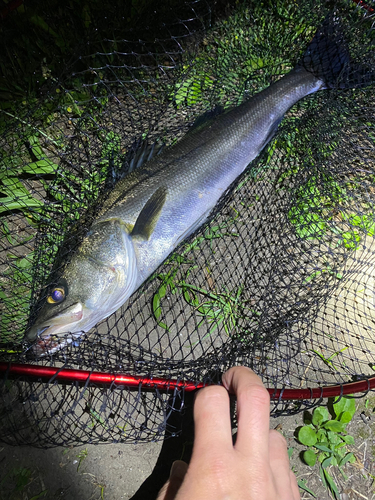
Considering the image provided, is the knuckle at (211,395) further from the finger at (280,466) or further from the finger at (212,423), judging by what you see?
the finger at (280,466)

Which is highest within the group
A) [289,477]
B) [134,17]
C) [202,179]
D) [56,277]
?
[134,17]

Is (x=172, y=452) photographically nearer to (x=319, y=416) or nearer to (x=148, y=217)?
(x=319, y=416)

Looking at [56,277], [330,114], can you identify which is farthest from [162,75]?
[56,277]

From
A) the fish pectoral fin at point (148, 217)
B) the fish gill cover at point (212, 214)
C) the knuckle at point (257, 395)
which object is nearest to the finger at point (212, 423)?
the knuckle at point (257, 395)

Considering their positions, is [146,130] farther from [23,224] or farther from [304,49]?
[304,49]

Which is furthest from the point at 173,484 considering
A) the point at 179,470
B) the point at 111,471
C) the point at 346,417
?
the point at 346,417

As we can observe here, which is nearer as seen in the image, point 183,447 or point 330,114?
point 183,447

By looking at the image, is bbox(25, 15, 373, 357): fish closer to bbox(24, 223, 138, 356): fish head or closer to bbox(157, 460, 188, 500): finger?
bbox(24, 223, 138, 356): fish head
